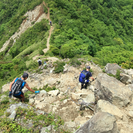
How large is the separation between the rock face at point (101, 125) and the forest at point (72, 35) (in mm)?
11498

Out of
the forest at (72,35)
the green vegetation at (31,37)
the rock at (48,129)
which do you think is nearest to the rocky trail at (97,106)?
the rock at (48,129)

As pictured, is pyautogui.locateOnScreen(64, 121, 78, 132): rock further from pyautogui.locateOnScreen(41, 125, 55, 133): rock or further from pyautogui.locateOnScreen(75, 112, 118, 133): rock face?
pyautogui.locateOnScreen(75, 112, 118, 133): rock face

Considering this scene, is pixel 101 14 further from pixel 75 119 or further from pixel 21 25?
pixel 75 119

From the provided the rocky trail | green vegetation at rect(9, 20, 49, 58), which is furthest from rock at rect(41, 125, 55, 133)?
green vegetation at rect(9, 20, 49, 58)

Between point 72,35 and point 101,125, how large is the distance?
24.9 m

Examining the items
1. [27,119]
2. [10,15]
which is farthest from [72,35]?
[10,15]

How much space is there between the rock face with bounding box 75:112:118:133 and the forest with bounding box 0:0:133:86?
11.5 meters

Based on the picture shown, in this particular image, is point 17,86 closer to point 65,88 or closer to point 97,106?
point 97,106

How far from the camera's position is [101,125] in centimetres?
366

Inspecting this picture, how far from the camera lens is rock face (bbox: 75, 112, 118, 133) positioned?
3.62 meters

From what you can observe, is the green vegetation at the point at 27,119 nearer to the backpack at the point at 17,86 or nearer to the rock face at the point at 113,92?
Result: the backpack at the point at 17,86

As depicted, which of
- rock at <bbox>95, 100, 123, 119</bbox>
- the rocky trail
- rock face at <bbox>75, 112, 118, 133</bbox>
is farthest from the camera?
rock at <bbox>95, 100, 123, 119</bbox>

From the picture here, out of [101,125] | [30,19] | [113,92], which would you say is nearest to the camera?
[101,125]

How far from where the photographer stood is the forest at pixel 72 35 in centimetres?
2212
